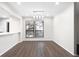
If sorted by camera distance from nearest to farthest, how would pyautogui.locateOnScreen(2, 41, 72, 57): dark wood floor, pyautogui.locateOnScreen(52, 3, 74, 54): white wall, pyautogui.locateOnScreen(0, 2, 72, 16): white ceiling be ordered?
1. pyautogui.locateOnScreen(2, 41, 72, 57): dark wood floor
2. pyautogui.locateOnScreen(52, 3, 74, 54): white wall
3. pyautogui.locateOnScreen(0, 2, 72, 16): white ceiling

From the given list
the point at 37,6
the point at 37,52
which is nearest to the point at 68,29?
the point at 37,52

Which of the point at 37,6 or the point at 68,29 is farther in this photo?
the point at 37,6

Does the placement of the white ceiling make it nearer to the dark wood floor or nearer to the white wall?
the white wall

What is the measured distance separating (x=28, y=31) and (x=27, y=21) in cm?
86

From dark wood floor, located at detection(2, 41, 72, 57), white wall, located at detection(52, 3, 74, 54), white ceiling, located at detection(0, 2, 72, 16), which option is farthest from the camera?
white ceiling, located at detection(0, 2, 72, 16)

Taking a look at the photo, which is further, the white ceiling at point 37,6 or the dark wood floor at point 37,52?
the white ceiling at point 37,6

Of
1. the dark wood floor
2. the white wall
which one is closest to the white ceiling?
the white wall

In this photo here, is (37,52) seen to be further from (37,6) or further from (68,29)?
(37,6)

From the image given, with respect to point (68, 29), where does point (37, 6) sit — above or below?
above

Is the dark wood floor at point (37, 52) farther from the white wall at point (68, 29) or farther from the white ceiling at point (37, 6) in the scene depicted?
the white ceiling at point (37, 6)

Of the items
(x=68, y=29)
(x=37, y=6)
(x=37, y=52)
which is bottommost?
(x=37, y=52)

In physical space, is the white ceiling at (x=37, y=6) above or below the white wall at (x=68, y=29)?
above

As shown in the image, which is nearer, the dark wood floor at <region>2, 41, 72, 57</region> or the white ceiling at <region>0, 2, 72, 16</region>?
the dark wood floor at <region>2, 41, 72, 57</region>

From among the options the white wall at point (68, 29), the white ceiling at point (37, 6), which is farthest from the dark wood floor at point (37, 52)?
the white ceiling at point (37, 6)
